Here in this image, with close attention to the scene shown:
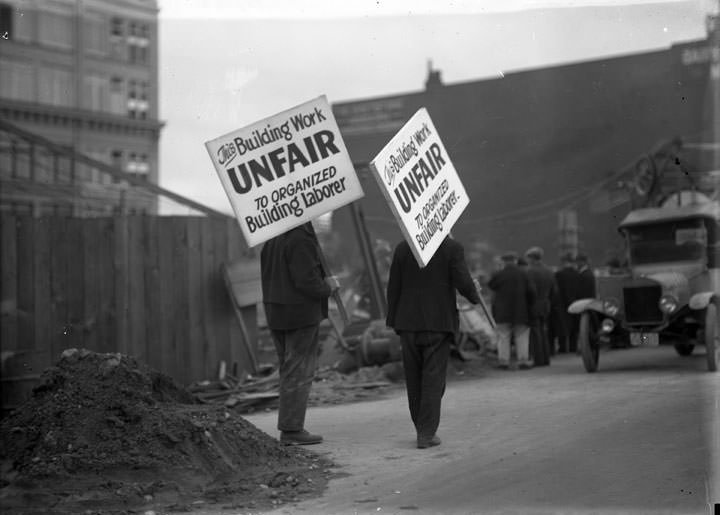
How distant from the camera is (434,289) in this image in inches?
303

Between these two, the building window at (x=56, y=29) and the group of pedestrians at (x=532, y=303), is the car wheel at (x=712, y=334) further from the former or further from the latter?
the building window at (x=56, y=29)

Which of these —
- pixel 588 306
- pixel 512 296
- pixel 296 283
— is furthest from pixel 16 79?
pixel 588 306

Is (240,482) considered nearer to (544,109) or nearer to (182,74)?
(182,74)

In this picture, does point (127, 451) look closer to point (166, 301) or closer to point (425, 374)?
point (425, 374)

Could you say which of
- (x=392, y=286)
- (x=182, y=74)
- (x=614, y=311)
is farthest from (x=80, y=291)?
(x=614, y=311)

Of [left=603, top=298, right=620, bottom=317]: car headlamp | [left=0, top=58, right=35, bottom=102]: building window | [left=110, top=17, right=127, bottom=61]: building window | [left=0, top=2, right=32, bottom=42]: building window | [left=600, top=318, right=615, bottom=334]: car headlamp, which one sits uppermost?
[left=110, top=17, right=127, bottom=61]: building window

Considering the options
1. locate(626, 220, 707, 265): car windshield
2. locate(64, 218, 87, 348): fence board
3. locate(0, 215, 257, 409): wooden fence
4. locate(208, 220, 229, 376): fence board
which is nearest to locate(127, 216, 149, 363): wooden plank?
locate(0, 215, 257, 409): wooden fence

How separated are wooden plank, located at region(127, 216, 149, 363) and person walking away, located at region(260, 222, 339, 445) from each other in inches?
177

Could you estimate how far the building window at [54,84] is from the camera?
10.9 meters

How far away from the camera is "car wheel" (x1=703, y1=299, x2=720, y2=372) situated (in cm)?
1182

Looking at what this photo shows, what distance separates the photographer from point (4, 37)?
9.38 metres

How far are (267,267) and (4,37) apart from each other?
391 centimetres

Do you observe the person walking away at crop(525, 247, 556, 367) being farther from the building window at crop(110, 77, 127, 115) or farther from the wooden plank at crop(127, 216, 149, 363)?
the building window at crop(110, 77, 127, 115)

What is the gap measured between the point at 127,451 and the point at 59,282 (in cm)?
559
